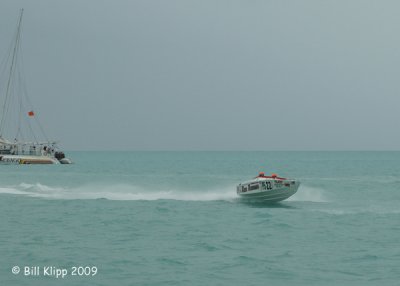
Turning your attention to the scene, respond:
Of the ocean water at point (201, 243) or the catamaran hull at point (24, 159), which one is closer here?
the ocean water at point (201, 243)

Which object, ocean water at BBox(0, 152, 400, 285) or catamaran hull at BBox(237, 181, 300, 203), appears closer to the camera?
ocean water at BBox(0, 152, 400, 285)

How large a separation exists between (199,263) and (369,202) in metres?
28.1

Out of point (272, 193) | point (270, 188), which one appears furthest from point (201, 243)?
point (272, 193)

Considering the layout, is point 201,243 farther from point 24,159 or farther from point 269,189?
point 24,159

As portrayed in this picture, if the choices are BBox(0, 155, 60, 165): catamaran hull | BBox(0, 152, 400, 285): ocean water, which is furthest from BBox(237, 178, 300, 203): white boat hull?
BBox(0, 155, 60, 165): catamaran hull

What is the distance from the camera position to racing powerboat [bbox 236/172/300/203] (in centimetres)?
3684

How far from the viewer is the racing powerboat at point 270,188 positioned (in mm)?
36844

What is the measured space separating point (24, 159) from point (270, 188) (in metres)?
94.2

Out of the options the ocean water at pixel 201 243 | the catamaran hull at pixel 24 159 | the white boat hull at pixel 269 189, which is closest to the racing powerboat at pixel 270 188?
the white boat hull at pixel 269 189

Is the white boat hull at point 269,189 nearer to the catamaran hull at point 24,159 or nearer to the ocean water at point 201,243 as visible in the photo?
the ocean water at point 201,243

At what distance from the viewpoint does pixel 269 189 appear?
122 ft

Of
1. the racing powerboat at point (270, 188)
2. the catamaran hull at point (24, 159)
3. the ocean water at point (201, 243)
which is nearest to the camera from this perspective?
the ocean water at point (201, 243)

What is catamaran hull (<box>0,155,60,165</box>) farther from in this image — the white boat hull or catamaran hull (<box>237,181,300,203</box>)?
the white boat hull

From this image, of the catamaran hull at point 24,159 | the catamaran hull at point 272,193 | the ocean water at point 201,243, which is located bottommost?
the ocean water at point 201,243
